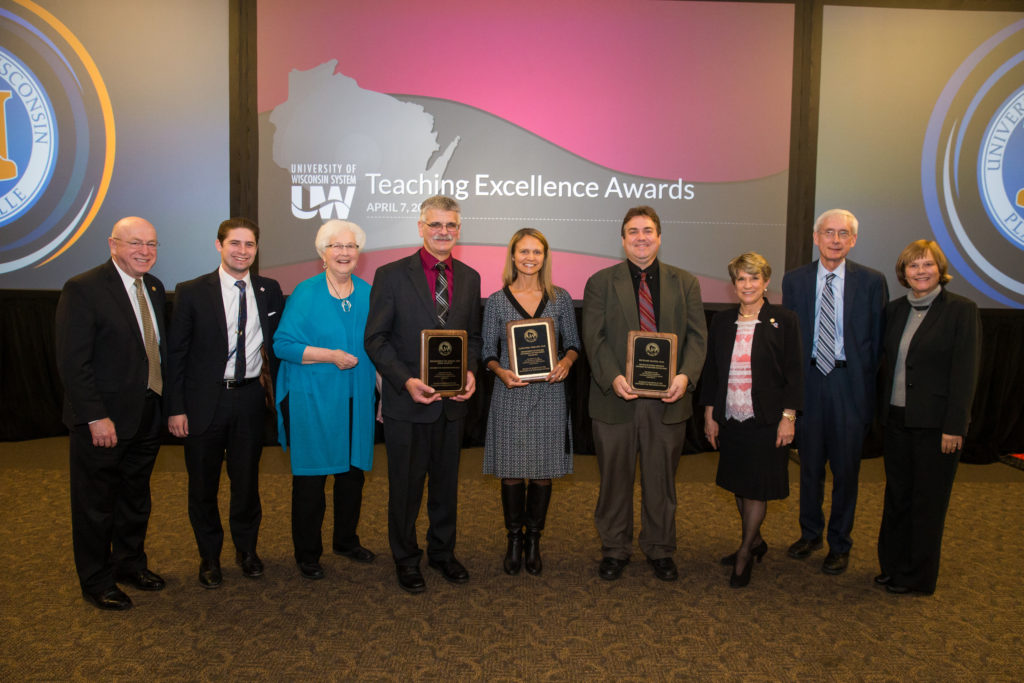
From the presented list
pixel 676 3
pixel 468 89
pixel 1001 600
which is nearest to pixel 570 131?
pixel 468 89

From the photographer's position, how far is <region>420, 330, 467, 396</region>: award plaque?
296 cm

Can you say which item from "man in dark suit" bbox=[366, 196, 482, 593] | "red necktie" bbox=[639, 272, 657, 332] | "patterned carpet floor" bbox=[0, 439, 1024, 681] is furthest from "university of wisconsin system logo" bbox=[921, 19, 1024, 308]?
"man in dark suit" bbox=[366, 196, 482, 593]

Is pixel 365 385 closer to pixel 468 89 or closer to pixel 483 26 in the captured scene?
pixel 468 89

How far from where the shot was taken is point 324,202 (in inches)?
223

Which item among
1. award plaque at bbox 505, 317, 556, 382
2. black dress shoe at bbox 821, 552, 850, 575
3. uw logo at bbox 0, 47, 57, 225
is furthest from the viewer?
uw logo at bbox 0, 47, 57, 225

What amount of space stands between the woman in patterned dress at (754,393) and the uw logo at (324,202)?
3634 mm

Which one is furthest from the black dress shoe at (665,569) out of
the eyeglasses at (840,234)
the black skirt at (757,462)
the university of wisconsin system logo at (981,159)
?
the university of wisconsin system logo at (981,159)

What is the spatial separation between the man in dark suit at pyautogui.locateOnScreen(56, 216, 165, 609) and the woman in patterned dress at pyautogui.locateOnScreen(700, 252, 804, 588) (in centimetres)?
269

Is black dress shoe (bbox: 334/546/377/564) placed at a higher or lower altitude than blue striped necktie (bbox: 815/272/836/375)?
lower

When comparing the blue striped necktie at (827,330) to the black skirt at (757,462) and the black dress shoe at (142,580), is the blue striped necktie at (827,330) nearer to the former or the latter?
the black skirt at (757,462)

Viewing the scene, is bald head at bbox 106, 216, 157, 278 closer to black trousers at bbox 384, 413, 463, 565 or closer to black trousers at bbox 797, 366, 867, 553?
black trousers at bbox 384, 413, 463, 565

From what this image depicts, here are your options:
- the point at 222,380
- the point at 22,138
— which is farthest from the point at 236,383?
the point at 22,138

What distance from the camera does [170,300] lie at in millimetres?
5652

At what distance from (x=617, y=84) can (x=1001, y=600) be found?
4.51 meters
